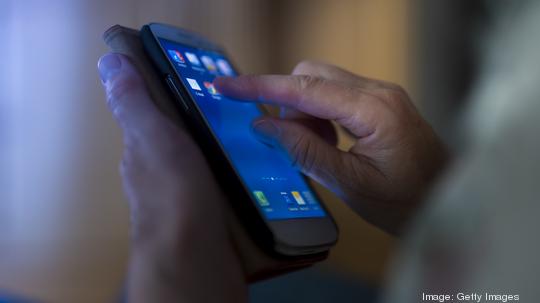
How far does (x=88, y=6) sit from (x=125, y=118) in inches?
28.8

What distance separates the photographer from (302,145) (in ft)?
2.13

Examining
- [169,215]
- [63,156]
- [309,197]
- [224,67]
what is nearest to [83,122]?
[63,156]

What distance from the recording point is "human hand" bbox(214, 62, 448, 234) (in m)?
0.64

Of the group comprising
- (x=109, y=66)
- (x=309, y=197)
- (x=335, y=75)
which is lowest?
(x=309, y=197)

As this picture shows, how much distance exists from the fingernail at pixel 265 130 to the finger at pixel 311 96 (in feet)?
0.08

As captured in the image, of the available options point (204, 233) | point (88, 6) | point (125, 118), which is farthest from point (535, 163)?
point (88, 6)

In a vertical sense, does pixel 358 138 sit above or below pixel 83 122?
Answer: below

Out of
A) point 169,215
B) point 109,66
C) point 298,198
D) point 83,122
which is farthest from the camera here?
point 83,122

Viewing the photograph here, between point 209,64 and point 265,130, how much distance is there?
0.12m

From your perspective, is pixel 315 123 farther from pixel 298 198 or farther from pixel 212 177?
pixel 212 177

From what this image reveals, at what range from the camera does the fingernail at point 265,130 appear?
2.13 ft

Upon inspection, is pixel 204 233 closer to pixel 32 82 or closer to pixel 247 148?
pixel 247 148

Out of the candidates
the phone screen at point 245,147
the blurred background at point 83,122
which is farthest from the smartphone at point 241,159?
the blurred background at point 83,122

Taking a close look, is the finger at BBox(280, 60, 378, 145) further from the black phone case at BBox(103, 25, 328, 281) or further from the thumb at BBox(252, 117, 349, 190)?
the black phone case at BBox(103, 25, 328, 281)
